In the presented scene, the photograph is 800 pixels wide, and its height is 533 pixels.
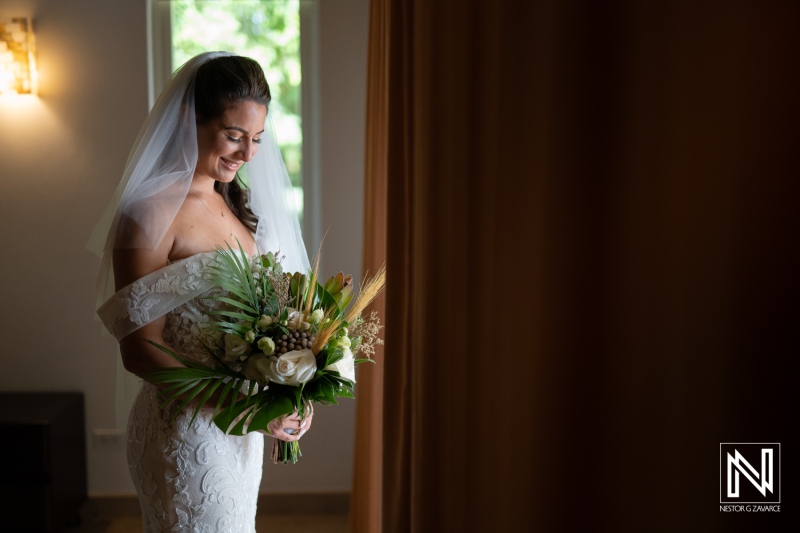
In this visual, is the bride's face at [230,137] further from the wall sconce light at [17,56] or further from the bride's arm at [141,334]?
the wall sconce light at [17,56]

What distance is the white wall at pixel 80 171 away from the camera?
309cm

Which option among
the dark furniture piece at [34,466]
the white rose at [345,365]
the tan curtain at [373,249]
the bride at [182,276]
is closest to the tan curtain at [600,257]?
the white rose at [345,365]

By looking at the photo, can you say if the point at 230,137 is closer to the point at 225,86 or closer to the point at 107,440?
the point at 225,86

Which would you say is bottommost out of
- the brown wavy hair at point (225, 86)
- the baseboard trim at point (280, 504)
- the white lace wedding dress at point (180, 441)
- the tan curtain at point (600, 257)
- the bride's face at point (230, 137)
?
the baseboard trim at point (280, 504)

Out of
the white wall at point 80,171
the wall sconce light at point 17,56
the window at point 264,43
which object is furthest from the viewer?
the window at point 264,43

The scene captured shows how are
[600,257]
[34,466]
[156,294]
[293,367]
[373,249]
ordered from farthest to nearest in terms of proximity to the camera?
[34,466], [373,249], [156,294], [293,367], [600,257]

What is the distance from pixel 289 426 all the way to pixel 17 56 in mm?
2426

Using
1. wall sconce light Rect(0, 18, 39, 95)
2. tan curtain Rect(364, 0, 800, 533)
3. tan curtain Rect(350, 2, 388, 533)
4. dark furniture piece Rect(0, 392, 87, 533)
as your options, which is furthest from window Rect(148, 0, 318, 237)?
tan curtain Rect(364, 0, 800, 533)

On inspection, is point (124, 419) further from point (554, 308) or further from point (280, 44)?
point (280, 44)

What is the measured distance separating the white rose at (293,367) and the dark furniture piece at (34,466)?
1943 millimetres

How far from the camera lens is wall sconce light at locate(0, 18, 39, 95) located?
298 centimetres

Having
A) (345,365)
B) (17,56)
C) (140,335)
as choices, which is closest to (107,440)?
(17,56)

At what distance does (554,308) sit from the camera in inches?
15.3

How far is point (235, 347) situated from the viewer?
58.4 inches
